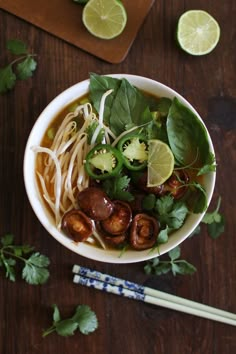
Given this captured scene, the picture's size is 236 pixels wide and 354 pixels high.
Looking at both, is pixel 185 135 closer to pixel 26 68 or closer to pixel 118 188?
pixel 118 188

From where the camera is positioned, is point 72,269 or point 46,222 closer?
point 46,222

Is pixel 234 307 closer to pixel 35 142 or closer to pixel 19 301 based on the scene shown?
→ pixel 19 301

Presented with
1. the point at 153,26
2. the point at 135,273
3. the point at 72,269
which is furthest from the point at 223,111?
the point at 72,269

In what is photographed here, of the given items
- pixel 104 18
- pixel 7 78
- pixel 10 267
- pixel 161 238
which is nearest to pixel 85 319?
pixel 10 267

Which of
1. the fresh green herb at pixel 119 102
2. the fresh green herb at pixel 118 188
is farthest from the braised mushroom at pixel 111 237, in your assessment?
the fresh green herb at pixel 119 102

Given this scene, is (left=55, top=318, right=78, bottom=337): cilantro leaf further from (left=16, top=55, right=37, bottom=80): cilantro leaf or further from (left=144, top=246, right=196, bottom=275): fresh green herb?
(left=16, top=55, right=37, bottom=80): cilantro leaf

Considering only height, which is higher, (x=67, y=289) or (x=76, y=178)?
(x=76, y=178)

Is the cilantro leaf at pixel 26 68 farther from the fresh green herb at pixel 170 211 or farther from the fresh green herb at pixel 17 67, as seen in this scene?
the fresh green herb at pixel 170 211
